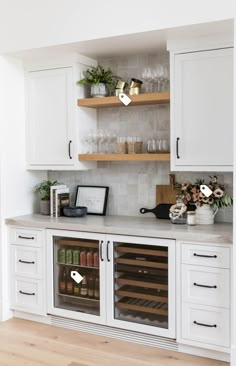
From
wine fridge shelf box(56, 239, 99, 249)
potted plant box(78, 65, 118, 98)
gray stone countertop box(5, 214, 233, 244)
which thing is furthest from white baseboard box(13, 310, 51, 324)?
potted plant box(78, 65, 118, 98)

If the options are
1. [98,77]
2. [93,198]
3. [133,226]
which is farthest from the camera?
[93,198]

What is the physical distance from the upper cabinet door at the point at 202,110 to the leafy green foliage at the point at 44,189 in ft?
4.26

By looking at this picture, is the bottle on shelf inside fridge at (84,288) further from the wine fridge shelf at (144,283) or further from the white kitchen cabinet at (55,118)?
the white kitchen cabinet at (55,118)

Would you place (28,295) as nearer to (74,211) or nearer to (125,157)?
(74,211)

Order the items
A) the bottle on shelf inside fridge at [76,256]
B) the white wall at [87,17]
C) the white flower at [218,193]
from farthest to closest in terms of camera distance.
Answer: the bottle on shelf inside fridge at [76,256], the white flower at [218,193], the white wall at [87,17]

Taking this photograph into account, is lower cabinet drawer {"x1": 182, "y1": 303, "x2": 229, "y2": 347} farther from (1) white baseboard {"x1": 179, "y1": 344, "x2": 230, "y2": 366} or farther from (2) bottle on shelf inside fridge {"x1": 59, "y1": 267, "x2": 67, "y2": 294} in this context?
(2) bottle on shelf inside fridge {"x1": 59, "y1": 267, "x2": 67, "y2": 294}

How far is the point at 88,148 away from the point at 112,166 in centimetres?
30

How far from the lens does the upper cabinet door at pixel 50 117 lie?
3.87 metres

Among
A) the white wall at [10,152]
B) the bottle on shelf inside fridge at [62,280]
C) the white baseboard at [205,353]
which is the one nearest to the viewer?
the white baseboard at [205,353]

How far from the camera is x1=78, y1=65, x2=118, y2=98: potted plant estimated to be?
381 cm

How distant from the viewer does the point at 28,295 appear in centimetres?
390

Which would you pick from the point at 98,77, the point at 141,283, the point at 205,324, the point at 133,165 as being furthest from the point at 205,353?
the point at 98,77

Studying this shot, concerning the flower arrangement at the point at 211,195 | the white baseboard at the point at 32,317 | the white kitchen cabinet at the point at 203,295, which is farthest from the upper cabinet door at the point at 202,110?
the white baseboard at the point at 32,317

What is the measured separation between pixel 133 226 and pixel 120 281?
17.7 inches
